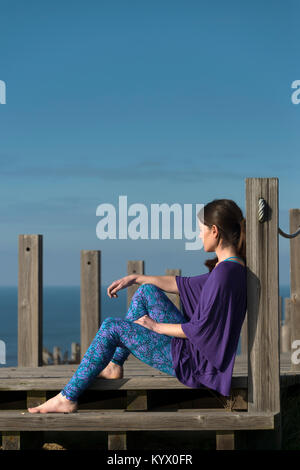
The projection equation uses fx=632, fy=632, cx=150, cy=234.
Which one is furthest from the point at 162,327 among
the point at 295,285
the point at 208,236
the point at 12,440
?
the point at 295,285

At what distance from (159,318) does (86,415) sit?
88 cm

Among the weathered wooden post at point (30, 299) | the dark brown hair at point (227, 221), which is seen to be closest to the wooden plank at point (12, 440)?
the dark brown hair at point (227, 221)

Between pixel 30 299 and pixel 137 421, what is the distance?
298cm

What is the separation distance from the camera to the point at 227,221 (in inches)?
172

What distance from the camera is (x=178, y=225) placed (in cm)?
802

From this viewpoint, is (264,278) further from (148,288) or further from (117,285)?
(117,285)

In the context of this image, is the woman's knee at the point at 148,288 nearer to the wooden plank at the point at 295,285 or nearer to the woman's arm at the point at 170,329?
the woman's arm at the point at 170,329

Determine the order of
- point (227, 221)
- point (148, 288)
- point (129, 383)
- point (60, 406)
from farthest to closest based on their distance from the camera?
point (148, 288), point (129, 383), point (60, 406), point (227, 221)

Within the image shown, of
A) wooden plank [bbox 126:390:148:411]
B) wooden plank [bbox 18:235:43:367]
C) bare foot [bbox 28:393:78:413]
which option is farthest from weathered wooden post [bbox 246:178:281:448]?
wooden plank [bbox 18:235:43:367]

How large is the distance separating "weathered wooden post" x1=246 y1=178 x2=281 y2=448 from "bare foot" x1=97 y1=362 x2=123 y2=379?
1.05 meters

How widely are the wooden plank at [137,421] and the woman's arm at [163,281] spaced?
97 centimetres

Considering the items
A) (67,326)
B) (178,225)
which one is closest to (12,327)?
(67,326)

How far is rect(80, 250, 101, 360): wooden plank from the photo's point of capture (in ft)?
25.4
